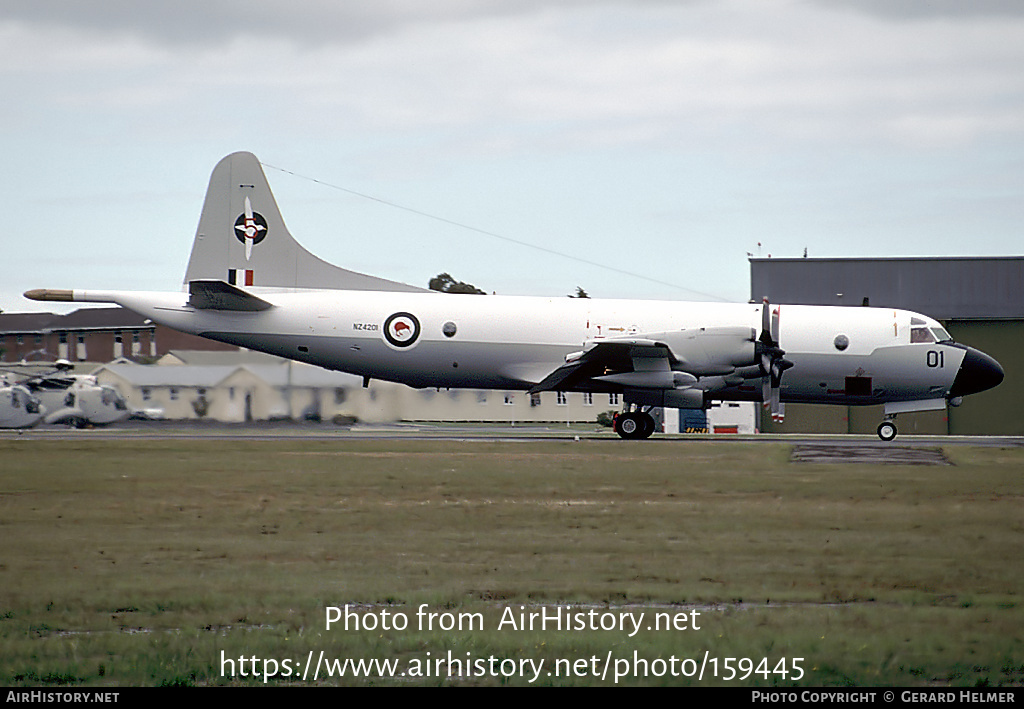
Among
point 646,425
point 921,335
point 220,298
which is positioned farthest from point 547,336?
point 921,335

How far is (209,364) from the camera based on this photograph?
98.4ft

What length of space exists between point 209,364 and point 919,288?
36890 millimetres

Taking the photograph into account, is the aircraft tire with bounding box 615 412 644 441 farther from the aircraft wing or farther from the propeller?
the propeller

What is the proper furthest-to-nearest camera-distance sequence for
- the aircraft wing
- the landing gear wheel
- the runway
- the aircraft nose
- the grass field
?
the landing gear wheel
the aircraft nose
the aircraft wing
the runway
the grass field

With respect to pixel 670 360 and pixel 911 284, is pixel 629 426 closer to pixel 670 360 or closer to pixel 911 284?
pixel 670 360

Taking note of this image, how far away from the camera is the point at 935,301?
52219 millimetres

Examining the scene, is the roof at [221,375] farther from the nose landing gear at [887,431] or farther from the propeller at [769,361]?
the nose landing gear at [887,431]

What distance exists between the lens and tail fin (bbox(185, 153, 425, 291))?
33.0 meters

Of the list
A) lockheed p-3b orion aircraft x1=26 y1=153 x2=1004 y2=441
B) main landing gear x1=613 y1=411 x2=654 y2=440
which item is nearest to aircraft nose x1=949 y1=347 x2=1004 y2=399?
lockheed p-3b orion aircraft x1=26 y1=153 x2=1004 y2=441

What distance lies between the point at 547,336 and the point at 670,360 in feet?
12.3

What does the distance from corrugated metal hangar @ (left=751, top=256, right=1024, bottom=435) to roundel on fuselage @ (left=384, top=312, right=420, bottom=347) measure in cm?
2461

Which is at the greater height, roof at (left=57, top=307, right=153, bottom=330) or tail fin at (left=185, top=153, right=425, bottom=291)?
tail fin at (left=185, top=153, right=425, bottom=291)

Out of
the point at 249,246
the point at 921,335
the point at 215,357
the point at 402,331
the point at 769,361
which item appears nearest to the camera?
the point at 215,357

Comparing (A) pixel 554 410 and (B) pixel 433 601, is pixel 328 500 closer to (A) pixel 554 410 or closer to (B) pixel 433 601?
(B) pixel 433 601
